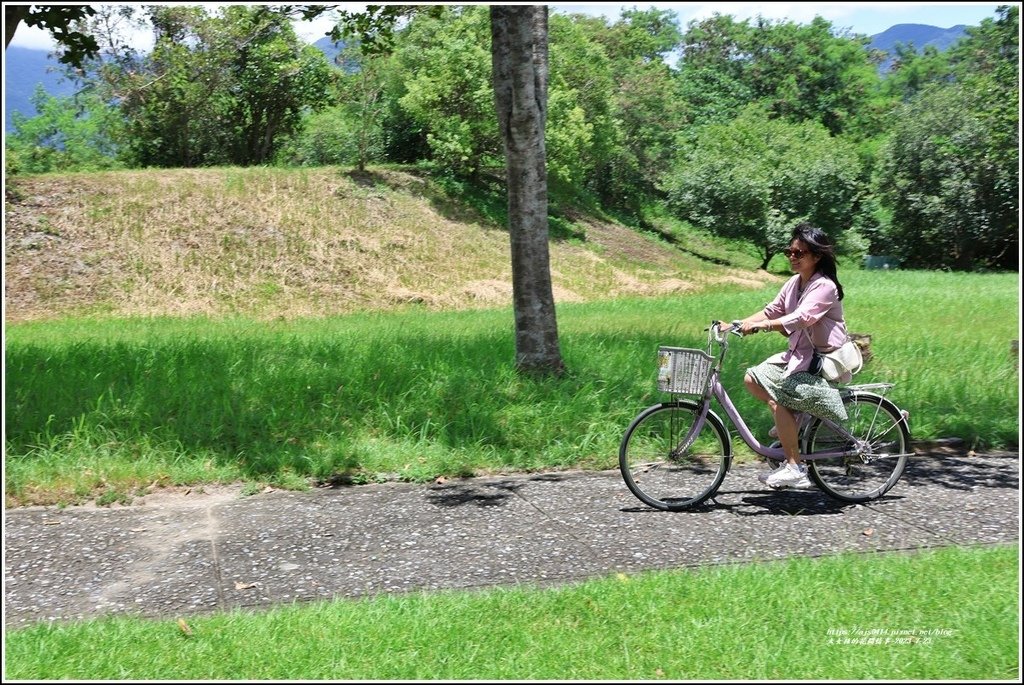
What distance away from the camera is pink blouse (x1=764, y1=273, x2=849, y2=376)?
595cm

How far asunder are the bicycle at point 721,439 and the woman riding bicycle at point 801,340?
0.48 ft

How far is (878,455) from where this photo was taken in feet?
21.7

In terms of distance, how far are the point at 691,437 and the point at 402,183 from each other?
2385cm

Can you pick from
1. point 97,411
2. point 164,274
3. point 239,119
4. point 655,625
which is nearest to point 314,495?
point 97,411

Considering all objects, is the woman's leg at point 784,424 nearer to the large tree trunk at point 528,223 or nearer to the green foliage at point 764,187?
the large tree trunk at point 528,223

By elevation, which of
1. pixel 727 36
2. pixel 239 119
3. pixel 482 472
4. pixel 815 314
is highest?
pixel 727 36

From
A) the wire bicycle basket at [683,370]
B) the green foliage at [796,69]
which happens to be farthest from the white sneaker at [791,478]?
the green foliage at [796,69]

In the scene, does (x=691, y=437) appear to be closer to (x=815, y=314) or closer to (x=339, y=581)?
(x=815, y=314)

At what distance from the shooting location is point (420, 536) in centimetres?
583

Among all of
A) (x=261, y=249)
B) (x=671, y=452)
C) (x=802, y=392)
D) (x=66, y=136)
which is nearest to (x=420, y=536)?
(x=671, y=452)

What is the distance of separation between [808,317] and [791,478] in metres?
1.17

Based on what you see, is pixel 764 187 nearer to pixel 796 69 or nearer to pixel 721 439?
pixel 796 69

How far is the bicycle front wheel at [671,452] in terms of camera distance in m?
6.38

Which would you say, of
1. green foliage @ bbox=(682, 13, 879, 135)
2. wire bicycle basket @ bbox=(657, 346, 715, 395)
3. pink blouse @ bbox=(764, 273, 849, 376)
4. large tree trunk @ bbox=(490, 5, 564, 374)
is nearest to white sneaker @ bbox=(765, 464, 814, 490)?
pink blouse @ bbox=(764, 273, 849, 376)
